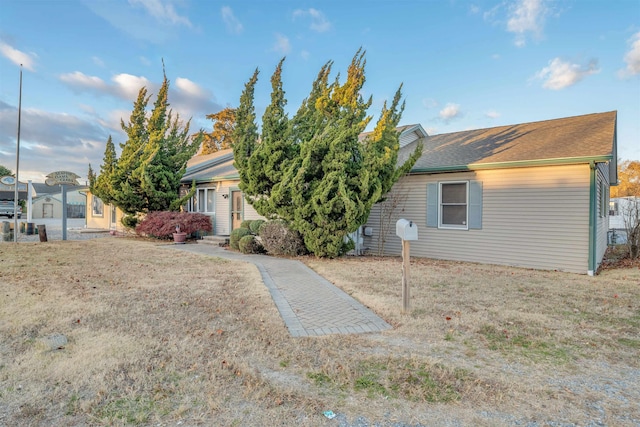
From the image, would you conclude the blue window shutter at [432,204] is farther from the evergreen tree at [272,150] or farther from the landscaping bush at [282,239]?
the evergreen tree at [272,150]

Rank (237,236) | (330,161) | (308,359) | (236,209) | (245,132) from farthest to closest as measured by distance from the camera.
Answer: (236,209) → (237,236) → (245,132) → (330,161) → (308,359)

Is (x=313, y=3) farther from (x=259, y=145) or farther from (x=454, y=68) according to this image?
(x=454, y=68)

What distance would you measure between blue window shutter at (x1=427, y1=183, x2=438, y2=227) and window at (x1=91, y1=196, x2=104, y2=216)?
2109cm

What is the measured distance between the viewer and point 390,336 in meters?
4.02

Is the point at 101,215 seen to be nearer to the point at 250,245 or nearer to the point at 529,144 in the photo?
the point at 250,245

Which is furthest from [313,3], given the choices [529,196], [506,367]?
[506,367]

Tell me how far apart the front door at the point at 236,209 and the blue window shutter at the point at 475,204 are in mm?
9112

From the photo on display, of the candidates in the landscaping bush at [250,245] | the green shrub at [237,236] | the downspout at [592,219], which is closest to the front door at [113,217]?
the green shrub at [237,236]

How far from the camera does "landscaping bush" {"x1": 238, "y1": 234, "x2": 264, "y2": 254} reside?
36.5ft

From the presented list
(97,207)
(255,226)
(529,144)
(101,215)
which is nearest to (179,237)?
(255,226)

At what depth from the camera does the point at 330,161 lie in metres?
9.38

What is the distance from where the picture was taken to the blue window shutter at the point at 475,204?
9.72 metres

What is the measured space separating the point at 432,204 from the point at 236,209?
27.1 feet

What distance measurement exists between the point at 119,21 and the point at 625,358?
1427cm
